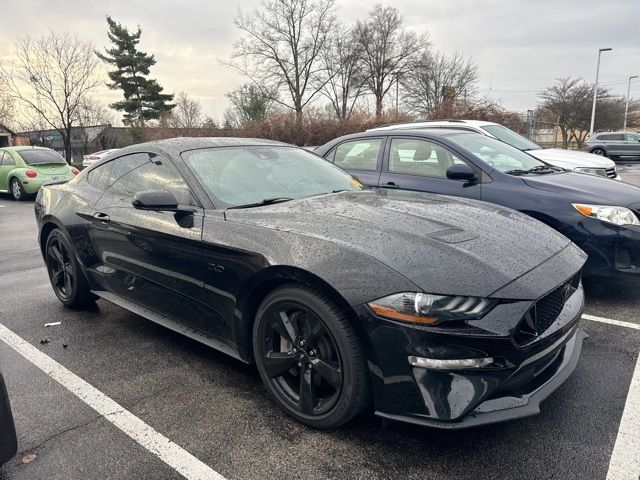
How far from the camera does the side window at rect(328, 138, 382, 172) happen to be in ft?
17.4

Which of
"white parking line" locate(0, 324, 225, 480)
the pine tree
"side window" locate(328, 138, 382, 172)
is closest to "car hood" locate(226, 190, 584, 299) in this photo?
"white parking line" locate(0, 324, 225, 480)

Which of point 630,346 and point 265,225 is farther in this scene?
point 630,346

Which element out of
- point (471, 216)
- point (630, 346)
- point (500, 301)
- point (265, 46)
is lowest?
point (630, 346)

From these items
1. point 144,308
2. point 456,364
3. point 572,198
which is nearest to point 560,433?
point 456,364

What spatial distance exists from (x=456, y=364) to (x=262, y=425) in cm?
110

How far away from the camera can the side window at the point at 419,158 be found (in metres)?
4.77

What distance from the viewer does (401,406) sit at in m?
1.97

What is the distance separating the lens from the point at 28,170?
1276 cm

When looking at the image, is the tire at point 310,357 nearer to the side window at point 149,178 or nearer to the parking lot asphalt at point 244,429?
the parking lot asphalt at point 244,429

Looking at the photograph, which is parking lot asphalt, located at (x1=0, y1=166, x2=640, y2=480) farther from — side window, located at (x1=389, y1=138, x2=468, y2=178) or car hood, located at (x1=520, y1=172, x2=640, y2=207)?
side window, located at (x1=389, y1=138, x2=468, y2=178)

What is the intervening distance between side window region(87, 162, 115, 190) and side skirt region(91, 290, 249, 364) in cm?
87

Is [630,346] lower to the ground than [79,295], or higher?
lower

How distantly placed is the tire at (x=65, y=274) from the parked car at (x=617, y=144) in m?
24.6

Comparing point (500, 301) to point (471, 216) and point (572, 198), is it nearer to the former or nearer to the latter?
point (471, 216)
